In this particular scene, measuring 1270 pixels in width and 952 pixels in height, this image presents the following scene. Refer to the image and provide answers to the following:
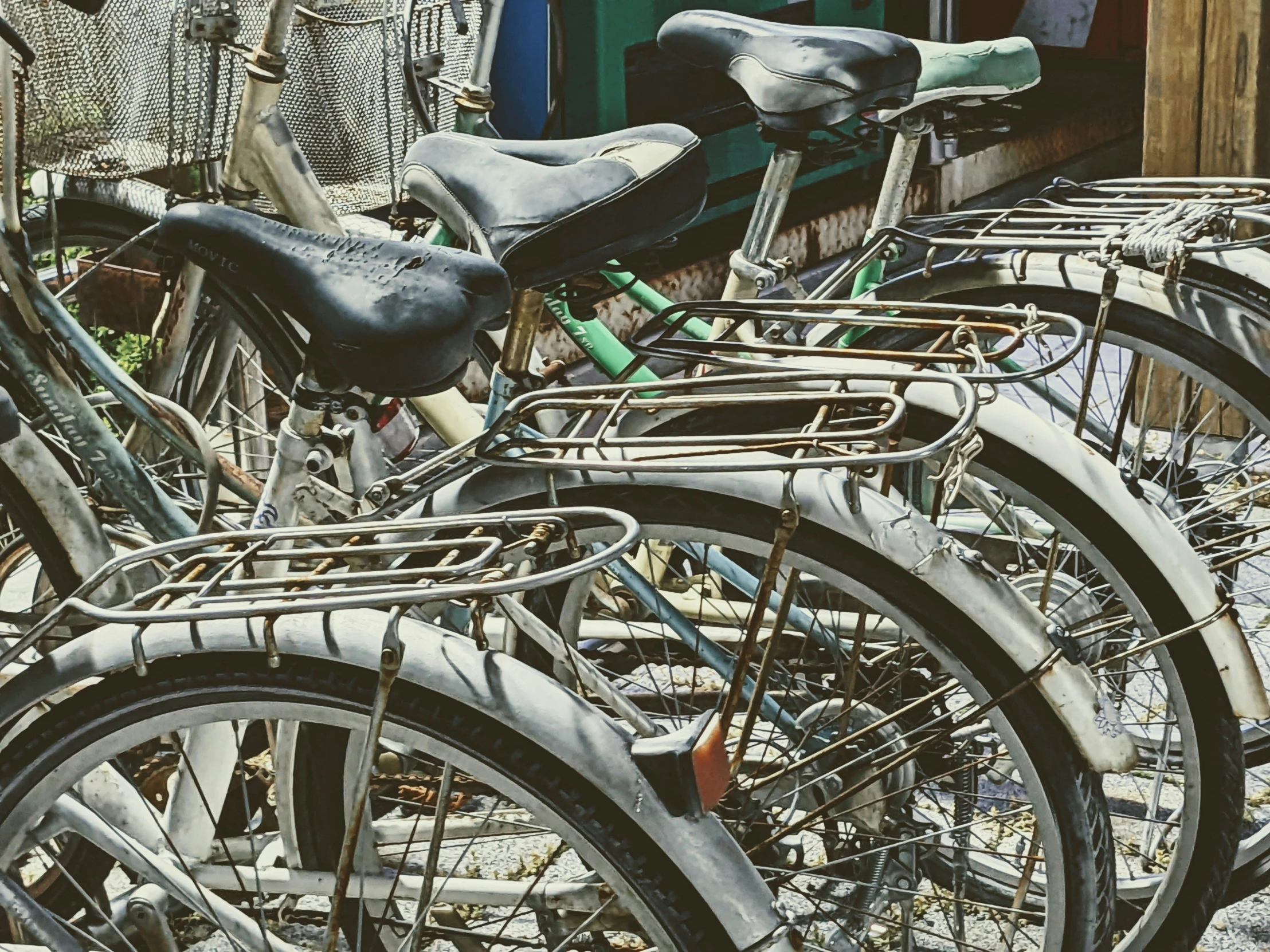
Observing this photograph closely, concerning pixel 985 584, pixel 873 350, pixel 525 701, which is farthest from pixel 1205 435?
pixel 525 701

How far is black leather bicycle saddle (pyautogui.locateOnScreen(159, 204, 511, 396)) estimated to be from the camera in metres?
1.88

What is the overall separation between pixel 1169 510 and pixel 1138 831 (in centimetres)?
62

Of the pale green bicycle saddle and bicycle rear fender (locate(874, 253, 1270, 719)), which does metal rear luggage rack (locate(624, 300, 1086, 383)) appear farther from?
the pale green bicycle saddle

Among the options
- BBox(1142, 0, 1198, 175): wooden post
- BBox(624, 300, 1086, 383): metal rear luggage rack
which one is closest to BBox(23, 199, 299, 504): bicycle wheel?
BBox(624, 300, 1086, 383): metal rear luggage rack

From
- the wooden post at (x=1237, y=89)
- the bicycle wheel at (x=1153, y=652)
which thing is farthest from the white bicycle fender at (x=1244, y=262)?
the wooden post at (x=1237, y=89)

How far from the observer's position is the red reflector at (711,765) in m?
1.74

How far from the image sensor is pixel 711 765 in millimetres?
1762

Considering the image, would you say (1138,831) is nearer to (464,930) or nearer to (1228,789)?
(1228,789)

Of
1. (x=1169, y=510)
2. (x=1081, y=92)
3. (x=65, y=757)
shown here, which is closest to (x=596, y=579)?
(x=1169, y=510)

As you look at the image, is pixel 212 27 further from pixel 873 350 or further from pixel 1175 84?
pixel 1175 84

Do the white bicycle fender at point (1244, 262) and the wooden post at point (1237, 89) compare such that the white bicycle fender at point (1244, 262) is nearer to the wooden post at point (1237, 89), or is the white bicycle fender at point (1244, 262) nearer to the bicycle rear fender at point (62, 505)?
the bicycle rear fender at point (62, 505)

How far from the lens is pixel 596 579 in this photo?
3.20 metres

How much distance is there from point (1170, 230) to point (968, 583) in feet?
3.29

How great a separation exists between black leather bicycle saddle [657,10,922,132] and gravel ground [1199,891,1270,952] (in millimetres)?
1575
